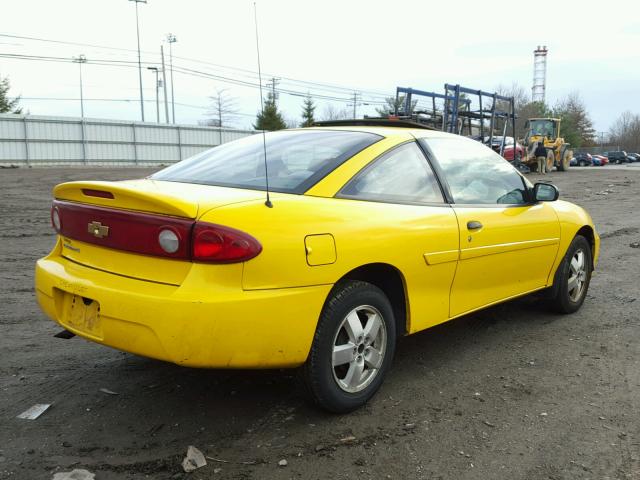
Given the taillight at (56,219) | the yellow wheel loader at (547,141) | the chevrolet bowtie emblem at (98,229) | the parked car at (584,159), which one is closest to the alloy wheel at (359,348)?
the chevrolet bowtie emblem at (98,229)

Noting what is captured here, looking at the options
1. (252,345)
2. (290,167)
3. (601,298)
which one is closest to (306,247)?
(252,345)

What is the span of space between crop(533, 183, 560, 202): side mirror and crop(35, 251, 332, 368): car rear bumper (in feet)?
7.74

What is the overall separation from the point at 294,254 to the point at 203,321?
500 millimetres

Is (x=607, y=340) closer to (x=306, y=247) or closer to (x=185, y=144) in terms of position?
(x=306, y=247)

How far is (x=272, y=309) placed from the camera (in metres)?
2.56

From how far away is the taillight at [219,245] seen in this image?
2.50 m

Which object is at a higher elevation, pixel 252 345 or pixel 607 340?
pixel 252 345

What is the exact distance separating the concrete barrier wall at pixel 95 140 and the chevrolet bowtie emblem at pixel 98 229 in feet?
95.5

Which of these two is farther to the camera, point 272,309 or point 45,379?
point 45,379

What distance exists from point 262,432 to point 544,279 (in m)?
2.74

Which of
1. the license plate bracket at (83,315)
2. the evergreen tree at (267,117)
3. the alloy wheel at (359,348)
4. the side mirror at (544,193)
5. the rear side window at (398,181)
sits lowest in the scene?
the alloy wheel at (359,348)

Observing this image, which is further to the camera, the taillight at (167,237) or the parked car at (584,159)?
the parked car at (584,159)

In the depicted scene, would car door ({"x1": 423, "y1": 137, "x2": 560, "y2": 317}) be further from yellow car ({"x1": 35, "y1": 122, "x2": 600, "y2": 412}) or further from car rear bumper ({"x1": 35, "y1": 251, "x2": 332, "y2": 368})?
car rear bumper ({"x1": 35, "y1": 251, "x2": 332, "y2": 368})

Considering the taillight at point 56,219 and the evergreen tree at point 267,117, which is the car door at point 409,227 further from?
the taillight at point 56,219
